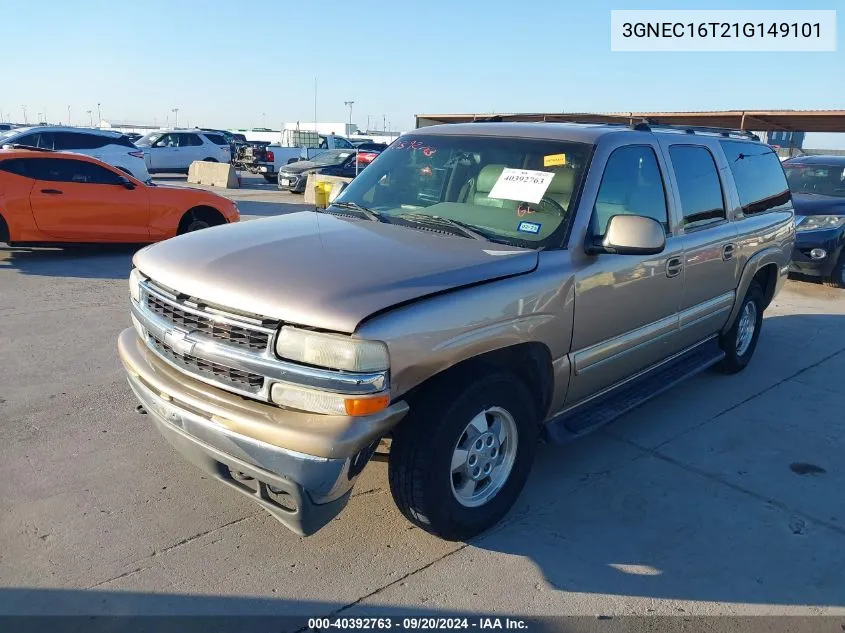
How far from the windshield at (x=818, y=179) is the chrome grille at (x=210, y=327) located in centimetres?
1005

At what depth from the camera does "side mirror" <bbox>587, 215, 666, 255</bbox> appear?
10.7 feet

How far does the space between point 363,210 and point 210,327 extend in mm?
1496

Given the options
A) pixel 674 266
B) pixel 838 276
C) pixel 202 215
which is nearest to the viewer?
pixel 674 266

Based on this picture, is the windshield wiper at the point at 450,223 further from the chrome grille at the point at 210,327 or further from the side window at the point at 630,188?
the chrome grille at the point at 210,327

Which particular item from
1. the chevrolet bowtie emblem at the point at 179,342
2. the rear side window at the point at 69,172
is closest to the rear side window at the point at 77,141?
the rear side window at the point at 69,172

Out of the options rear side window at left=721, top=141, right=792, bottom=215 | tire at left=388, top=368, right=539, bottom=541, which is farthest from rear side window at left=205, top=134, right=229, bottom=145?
tire at left=388, top=368, right=539, bottom=541

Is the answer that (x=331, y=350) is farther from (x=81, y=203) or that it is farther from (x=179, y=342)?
(x=81, y=203)

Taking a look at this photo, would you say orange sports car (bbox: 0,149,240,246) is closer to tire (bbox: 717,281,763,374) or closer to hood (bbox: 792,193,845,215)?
tire (bbox: 717,281,763,374)

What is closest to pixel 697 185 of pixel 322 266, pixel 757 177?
pixel 757 177

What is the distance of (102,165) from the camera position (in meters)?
9.45

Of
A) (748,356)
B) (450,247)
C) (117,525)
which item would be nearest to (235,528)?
(117,525)

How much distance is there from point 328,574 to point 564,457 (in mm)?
1734

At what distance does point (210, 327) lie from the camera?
9.13ft

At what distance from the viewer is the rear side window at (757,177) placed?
5113 mm
